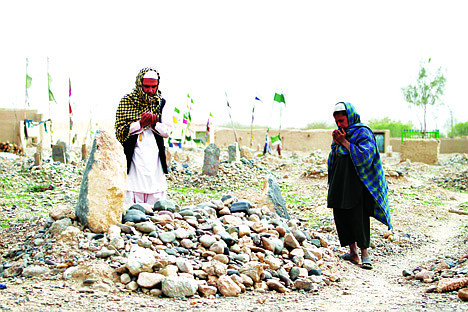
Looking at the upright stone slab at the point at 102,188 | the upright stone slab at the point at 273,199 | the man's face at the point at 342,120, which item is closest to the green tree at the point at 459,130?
the upright stone slab at the point at 273,199

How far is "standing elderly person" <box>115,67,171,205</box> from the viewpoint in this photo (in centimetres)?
493

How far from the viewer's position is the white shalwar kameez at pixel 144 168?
4945 mm

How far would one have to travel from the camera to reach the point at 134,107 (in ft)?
16.6

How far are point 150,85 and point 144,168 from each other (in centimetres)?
95

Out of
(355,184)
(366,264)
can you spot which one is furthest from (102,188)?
(366,264)

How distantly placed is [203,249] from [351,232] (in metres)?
1.63

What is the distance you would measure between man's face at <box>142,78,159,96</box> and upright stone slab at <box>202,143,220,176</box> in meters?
5.53

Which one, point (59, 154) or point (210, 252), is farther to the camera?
point (59, 154)

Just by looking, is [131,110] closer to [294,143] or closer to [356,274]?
[356,274]

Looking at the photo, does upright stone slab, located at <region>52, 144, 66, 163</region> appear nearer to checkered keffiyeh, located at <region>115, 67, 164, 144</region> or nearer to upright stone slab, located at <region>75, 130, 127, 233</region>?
checkered keffiyeh, located at <region>115, 67, 164, 144</region>

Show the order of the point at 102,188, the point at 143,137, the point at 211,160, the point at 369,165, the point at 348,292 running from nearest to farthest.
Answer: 1. the point at 348,292
2. the point at 102,188
3. the point at 369,165
4. the point at 143,137
5. the point at 211,160

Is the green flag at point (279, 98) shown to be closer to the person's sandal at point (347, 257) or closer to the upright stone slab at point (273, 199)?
the upright stone slab at point (273, 199)

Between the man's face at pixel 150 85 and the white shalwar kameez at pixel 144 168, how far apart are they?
14.7 inches

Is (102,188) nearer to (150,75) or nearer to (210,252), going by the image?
(210,252)
